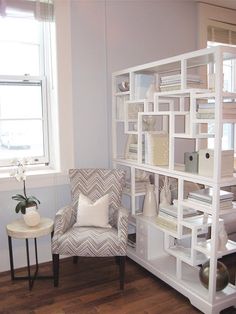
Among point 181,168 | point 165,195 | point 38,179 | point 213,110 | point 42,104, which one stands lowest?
point 165,195

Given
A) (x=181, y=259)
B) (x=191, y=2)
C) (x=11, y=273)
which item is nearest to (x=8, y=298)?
(x=11, y=273)

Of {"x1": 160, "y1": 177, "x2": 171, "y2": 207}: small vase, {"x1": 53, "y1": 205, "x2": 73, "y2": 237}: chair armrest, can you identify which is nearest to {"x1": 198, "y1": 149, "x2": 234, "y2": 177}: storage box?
{"x1": 160, "y1": 177, "x2": 171, "y2": 207}: small vase

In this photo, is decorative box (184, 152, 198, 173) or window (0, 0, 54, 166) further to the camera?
window (0, 0, 54, 166)

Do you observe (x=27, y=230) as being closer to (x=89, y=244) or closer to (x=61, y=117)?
(x=89, y=244)

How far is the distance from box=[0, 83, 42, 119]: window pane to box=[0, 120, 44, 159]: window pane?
0.07 metres

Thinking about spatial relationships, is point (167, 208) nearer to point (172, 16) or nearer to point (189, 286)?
point (189, 286)

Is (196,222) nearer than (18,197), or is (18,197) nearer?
(196,222)

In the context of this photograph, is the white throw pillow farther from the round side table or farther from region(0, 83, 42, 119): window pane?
region(0, 83, 42, 119): window pane

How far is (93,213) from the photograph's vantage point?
2604 millimetres

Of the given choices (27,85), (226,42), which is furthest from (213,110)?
(226,42)

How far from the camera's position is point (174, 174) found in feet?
7.66

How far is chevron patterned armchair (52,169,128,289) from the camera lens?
7.87 ft

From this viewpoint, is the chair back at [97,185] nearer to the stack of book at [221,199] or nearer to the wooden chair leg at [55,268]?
the wooden chair leg at [55,268]

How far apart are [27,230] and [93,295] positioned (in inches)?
27.2
